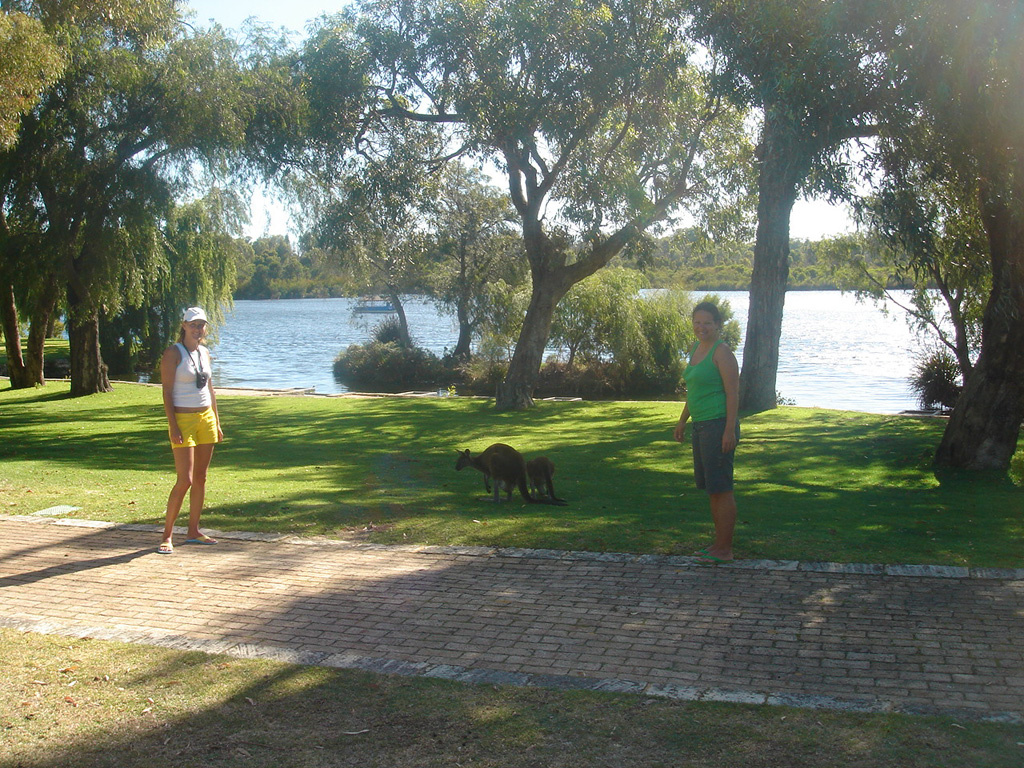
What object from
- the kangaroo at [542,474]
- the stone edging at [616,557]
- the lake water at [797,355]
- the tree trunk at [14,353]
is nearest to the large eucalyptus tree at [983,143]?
the stone edging at [616,557]

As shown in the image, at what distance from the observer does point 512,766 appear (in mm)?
3674

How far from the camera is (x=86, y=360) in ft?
75.1

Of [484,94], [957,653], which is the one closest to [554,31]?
[484,94]

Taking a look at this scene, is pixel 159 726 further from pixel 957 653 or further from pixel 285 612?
pixel 957 653

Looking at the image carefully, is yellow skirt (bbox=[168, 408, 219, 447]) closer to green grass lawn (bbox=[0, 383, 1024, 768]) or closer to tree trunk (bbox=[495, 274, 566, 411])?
green grass lawn (bbox=[0, 383, 1024, 768])

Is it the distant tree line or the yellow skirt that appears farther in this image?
the distant tree line

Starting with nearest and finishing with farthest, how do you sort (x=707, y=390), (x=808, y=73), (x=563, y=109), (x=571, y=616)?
(x=571, y=616) < (x=707, y=390) < (x=808, y=73) < (x=563, y=109)

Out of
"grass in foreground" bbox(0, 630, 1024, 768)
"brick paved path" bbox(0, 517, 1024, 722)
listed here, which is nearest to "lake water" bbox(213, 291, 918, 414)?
"brick paved path" bbox(0, 517, 1024, 722)

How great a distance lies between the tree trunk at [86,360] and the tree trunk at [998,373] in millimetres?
18831

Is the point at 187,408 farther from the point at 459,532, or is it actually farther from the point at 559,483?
the point at 559,483

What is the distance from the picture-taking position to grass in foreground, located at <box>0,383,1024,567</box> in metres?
7.64

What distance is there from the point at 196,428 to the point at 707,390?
4046 mm

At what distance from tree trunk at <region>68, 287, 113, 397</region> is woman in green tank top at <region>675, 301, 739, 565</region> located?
1874cm

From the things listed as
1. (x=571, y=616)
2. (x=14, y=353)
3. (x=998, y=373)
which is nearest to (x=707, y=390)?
(x=571, y=616)
